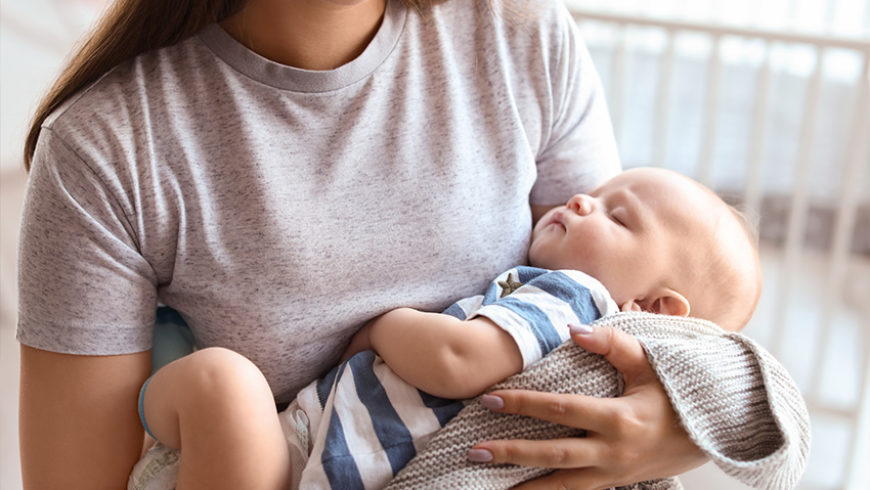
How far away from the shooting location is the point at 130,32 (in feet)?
3.30

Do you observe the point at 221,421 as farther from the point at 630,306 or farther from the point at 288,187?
the point at 630,306

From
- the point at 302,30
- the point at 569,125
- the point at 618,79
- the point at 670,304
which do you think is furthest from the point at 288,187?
the point at 618,79

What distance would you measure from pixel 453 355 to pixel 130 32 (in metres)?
0.55

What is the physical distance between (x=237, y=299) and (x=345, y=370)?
0.16m

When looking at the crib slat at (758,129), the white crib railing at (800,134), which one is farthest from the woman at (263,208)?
the crib slat at (758,129)

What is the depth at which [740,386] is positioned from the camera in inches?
40.9

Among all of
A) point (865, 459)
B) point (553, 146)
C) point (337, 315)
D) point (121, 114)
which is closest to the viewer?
point (121, 114)

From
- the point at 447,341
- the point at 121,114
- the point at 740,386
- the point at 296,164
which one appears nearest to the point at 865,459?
the point at 740,386

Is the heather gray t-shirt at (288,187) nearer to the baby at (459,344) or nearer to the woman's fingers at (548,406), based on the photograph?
the baby at (459,344)

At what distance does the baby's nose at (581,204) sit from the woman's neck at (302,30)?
0.38m

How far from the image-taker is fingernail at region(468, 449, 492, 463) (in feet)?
3.10

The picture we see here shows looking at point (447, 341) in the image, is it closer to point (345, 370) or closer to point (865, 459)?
point (345, 370)

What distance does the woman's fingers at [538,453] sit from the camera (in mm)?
950

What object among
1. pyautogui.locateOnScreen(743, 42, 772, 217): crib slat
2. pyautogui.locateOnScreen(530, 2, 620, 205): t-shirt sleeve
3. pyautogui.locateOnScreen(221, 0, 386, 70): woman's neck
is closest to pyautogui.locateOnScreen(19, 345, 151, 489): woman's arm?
pyautogui.locateOnScreen(221, 0, 386, 70): woman's neck
